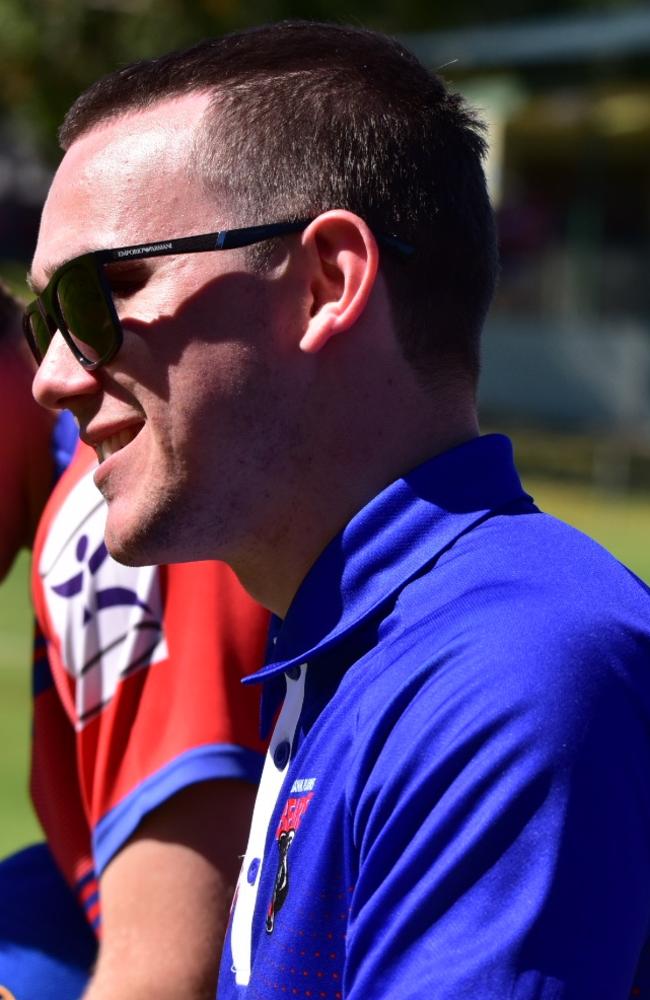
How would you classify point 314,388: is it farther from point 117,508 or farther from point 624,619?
point 624,619

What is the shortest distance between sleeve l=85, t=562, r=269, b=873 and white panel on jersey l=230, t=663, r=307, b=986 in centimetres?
34

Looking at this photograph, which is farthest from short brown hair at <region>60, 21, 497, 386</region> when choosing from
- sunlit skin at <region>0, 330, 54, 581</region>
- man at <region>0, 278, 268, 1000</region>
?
sunlit skin at <region>0, 330, 54, 581</region>

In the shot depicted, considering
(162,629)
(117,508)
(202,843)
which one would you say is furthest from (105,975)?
(117,508)

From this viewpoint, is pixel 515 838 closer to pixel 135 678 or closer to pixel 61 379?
pixel 61 379

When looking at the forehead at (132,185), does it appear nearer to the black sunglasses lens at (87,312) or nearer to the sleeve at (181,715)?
the black sunglasses lens at (87,312)

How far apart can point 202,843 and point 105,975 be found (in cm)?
24

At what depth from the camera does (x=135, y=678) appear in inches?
97.0

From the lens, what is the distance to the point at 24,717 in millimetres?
8562

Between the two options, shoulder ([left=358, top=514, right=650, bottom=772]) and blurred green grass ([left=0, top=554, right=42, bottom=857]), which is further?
blurred green grass ([left=0, top=554, right=42, bottom=857])

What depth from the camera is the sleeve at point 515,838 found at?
1457mm

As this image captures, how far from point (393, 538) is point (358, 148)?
504 millimetres

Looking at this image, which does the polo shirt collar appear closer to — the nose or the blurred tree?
the nose

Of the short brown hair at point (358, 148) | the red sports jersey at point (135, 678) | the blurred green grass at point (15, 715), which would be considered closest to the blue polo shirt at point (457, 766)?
the short brown hair at point (358, 148)

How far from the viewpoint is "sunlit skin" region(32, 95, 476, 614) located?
1.92 m
